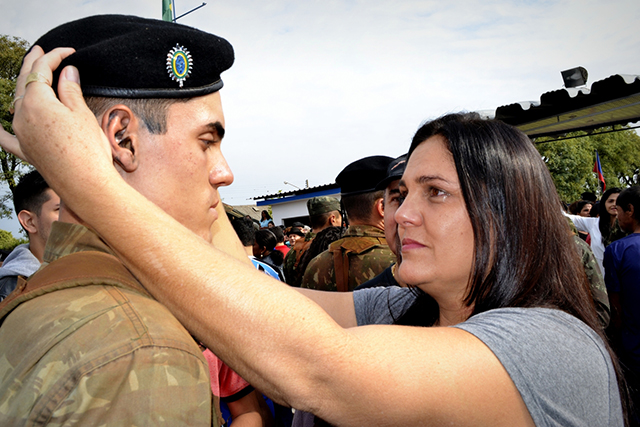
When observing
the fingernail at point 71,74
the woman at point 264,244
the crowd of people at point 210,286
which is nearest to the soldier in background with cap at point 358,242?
the crowd of people at point 210,286

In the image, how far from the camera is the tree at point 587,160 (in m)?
35.9

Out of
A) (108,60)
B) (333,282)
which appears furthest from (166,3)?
(108,60)

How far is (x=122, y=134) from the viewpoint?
57.0 inches

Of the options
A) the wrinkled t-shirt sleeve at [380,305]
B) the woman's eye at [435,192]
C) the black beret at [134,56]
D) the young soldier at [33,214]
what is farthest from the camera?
the young soldier at [33,214]

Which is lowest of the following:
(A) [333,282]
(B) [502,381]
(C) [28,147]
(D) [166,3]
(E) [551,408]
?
(A) [333,282]

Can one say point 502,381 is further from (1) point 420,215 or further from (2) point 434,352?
(1) point 420,215

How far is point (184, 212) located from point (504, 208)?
119 cm

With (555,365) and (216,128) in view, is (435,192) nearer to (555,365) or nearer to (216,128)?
(555,365)

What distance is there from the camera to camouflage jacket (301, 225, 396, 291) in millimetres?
4117

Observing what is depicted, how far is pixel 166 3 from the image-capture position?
25.6 feet

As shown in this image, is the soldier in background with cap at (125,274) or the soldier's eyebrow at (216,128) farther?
the soldier's eyebrow at (216,128)

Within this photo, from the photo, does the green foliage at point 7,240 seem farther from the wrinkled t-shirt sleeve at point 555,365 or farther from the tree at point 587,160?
the tree at point 587,160

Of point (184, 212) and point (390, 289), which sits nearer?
point (184, 212)

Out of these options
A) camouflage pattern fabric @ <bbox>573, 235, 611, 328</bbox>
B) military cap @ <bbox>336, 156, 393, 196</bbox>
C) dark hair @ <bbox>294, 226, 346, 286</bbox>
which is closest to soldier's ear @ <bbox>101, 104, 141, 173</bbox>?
military cap @ <bbox>336, 156, 393, 196</bbox>
